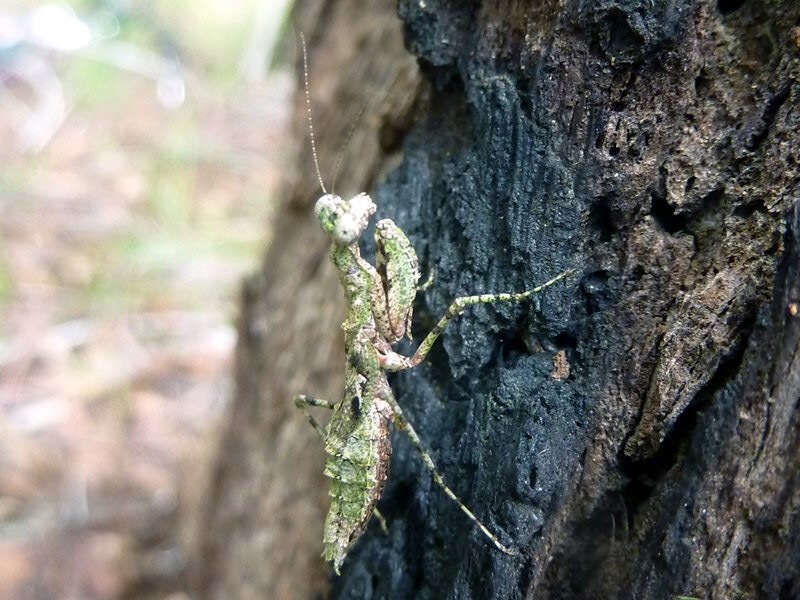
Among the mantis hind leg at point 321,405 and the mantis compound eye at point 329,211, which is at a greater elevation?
the mantis compound eye at point 329,211

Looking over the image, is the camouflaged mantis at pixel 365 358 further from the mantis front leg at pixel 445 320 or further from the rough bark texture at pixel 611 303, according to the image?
the rough bark texture at pixel 611 303

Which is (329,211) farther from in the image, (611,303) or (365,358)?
(611,303)

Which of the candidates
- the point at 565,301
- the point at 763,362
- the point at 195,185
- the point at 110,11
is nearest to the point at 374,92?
the point at 565,301

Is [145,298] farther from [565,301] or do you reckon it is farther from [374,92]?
[565,301]

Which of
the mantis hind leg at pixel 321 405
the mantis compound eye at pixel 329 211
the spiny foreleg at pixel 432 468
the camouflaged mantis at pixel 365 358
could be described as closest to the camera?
the spiny foreleg at pixel 432 468

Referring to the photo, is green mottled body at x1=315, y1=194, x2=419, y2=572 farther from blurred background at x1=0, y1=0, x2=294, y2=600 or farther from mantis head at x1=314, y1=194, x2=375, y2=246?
blurred background at x1=0, y1=0, x2=294, y2=600

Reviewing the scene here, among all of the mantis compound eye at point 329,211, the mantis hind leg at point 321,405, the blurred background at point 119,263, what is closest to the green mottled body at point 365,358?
the mantis compound eye at point 329,211
